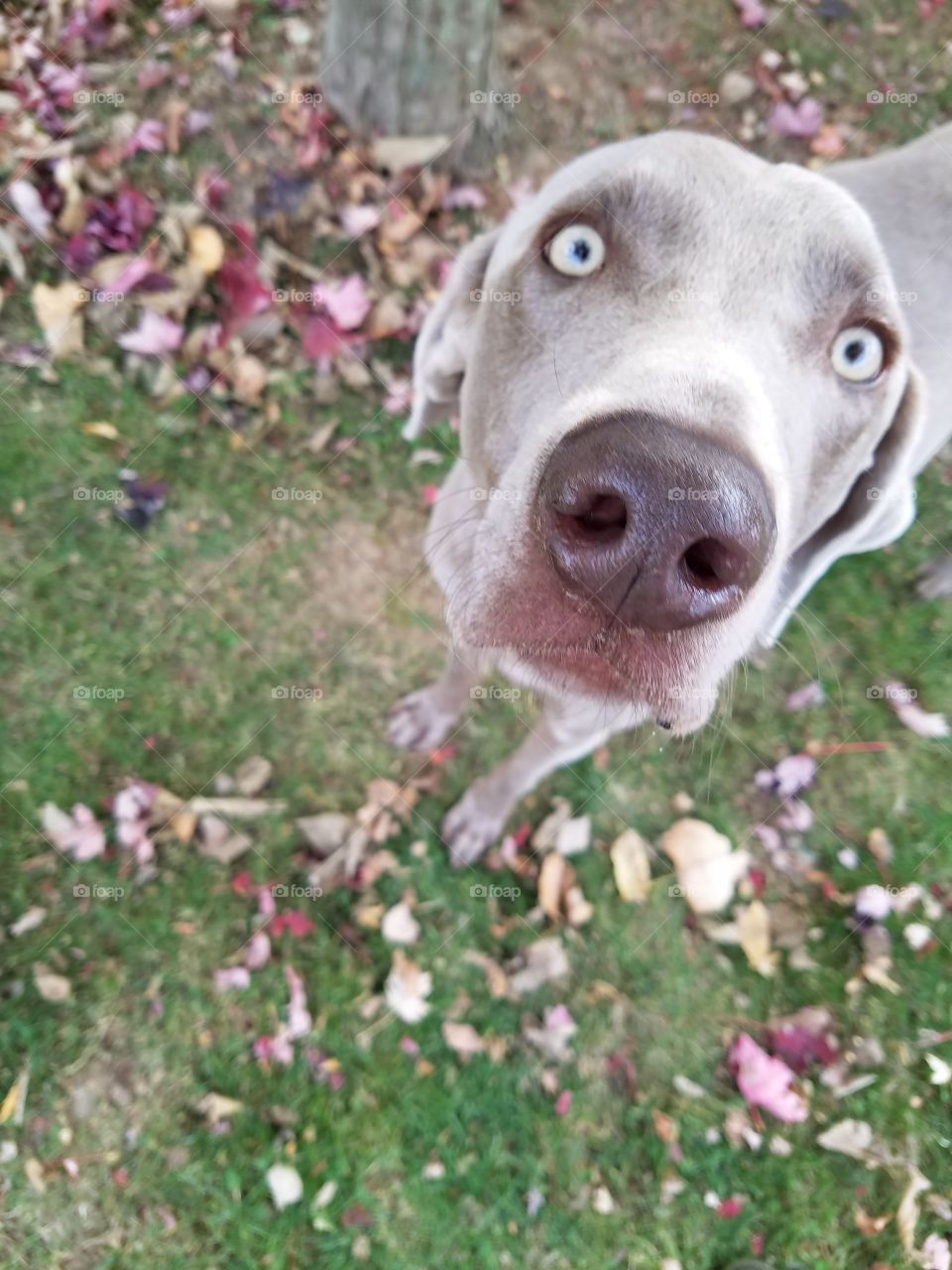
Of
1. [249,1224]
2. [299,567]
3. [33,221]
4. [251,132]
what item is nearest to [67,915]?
[249,1224]

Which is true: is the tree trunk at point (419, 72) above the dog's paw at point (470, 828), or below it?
above

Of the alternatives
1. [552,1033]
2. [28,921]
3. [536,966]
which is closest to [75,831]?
[28,921]

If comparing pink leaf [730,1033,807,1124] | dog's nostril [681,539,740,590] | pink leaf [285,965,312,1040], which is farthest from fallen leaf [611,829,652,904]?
dog's nostril [681,539,740,590]

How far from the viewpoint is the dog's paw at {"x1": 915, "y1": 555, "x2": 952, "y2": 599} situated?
168 inches

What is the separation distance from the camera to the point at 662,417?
1.61 metres

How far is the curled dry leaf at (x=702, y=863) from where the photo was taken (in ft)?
12.5

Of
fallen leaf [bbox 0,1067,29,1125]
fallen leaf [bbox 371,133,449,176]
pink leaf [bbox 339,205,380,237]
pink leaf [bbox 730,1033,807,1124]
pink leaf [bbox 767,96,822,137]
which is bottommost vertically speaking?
fallen leaf [bbox 0,1067,29,1125]

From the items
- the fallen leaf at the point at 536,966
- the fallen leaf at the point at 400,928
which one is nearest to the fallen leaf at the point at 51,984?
the fallen leaf at the point at 400,928

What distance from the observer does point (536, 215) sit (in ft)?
7.32

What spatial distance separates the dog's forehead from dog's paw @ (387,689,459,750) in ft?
6.94

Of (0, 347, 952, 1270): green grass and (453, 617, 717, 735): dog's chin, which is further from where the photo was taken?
(0, 347, 952, 1270): green grass

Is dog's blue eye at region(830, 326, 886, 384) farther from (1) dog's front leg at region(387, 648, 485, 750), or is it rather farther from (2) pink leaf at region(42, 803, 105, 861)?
(2) pink leaf at region(42, 803, 105, 861)

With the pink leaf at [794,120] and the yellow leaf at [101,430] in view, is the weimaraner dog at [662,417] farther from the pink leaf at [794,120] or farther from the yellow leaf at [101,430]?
the pink leaf at [794,120]

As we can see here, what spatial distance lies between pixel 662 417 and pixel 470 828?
238cm
